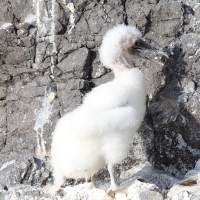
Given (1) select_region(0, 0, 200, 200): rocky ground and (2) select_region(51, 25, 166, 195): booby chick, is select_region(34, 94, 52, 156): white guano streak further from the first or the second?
(2) select_region(51, 25, 166, 195): booby chick

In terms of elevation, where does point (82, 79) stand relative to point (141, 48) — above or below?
below

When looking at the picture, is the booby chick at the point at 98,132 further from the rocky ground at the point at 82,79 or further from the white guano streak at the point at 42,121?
the white guano streak at the point at 42,121

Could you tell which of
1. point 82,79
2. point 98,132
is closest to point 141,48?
point 82,79

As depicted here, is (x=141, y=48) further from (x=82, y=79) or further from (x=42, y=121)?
(x=42, y=121)

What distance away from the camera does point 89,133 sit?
4820 mm

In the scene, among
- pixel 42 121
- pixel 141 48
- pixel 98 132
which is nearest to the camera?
pixel 98 132

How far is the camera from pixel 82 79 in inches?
246

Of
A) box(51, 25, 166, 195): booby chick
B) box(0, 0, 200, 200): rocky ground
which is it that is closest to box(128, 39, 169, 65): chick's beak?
box(0, 0, 200, 200): rocky ground

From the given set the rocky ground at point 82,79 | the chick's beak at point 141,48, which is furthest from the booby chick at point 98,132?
the rocky ground at point 82,79

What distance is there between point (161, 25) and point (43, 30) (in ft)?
4.72

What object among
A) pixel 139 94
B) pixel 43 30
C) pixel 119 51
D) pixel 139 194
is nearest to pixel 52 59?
pixel 43 30

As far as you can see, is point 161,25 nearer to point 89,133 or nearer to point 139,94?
point 139,94

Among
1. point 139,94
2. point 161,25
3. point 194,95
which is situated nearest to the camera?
point 139,94

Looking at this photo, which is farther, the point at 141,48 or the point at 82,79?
the point at 82,79
